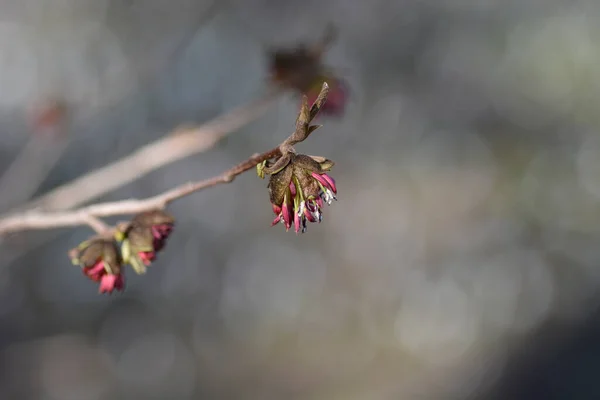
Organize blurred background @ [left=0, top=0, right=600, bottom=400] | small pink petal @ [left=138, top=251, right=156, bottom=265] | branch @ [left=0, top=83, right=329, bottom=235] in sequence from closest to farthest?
branch @ [left=0, top=83, right=329, bottom=235] → small pink petal @ [left=138, top=251, right=156, bottom=265] → blurred background @ [left=0, top=0, right=600, bottom=400]

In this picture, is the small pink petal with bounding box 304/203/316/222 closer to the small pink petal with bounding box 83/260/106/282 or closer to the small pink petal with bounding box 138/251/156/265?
the small pink petal with bounding box 138/251/156/265

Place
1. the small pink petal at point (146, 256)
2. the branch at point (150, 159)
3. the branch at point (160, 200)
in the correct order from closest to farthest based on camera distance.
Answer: the branch at point (160, 200) → the small pink petal at point (146, 256) → the branch at point (150, 159)

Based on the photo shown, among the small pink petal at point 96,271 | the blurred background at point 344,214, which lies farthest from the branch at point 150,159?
the blurred background at point 344,214

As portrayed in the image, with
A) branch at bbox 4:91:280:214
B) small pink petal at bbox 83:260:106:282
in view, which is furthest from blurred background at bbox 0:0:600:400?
small pink petal at bbox 83:260:106:282

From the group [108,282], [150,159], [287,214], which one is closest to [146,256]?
[108,282]

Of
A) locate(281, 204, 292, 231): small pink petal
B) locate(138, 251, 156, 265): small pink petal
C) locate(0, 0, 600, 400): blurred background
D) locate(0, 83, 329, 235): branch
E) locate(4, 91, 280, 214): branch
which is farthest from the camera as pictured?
locate(0, 0, 600, 400): blurred background

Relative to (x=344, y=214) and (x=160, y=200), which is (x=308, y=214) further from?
(x=344, y=214)

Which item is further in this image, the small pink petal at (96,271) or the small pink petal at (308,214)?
the small pink petal at (96,271)

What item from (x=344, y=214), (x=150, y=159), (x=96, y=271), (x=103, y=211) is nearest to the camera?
(x=103, y=211)

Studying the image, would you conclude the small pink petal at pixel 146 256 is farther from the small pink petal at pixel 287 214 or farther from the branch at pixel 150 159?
the branch at pixel 150 159
